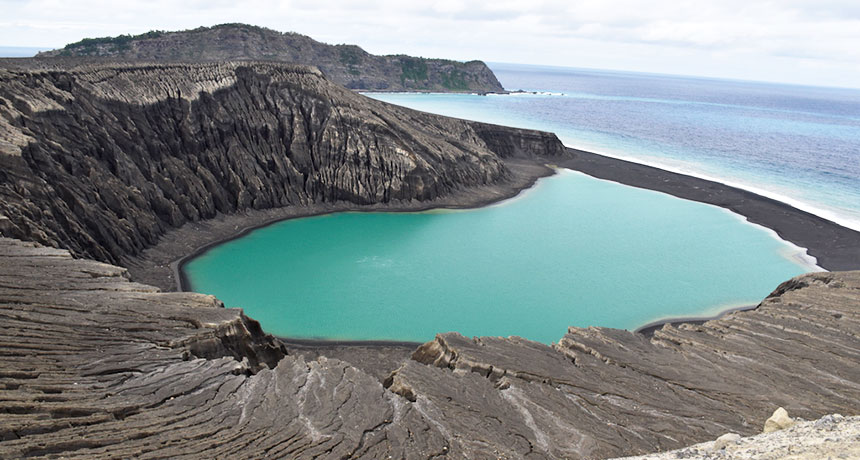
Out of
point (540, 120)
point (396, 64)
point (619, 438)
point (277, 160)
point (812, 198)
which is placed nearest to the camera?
point (619, 438)

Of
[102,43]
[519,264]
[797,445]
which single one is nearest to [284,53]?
[102,43]

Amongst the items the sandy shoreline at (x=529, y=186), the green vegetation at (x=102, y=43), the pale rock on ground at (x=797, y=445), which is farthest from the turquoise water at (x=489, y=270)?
the green vegetation at (x=102, y=43)

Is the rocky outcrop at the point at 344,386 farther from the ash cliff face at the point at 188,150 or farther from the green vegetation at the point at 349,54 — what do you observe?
the green vegetation at the point at 349,54

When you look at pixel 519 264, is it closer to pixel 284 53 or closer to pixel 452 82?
pixel 284 53

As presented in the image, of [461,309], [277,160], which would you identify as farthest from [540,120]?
[461,309]

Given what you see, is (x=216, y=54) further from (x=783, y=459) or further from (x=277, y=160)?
(x=783, y=459)

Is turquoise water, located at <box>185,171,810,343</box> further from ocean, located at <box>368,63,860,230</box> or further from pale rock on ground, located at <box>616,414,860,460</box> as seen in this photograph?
ocean, located at <box>368,63,860,230</box>

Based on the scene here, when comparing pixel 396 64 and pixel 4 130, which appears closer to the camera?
pixel 4 130
